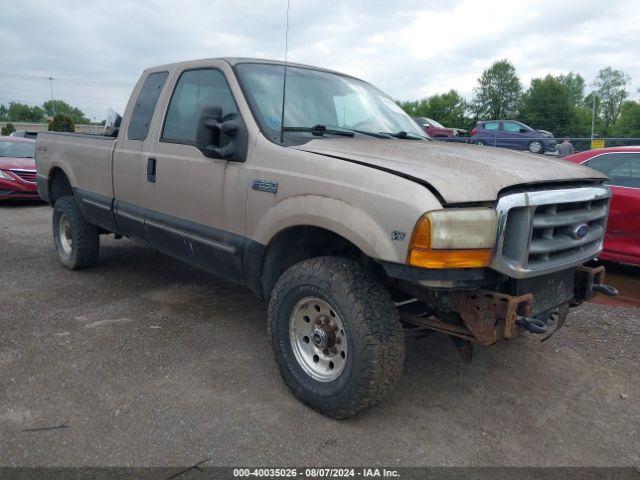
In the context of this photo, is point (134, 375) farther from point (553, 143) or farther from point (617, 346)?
point (553, 143)

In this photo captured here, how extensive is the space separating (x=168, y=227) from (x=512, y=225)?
2.56m

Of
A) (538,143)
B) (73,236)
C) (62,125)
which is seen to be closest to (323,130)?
(73,236)

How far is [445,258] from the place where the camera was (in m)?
2.46

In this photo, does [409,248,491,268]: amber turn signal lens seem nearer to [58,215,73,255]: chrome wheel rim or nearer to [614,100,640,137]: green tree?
[58,215,73,255]: chrome wheel rim

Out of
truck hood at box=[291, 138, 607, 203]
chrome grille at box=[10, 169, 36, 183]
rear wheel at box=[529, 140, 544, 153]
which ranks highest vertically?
rear wheel at box=[529, 140, 544, 153]

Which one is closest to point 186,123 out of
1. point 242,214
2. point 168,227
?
point 168,227

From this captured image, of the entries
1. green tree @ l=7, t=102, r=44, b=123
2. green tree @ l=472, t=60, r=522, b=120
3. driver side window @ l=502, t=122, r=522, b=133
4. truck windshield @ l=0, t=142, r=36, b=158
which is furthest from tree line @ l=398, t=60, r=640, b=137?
green tree @ l=7, t=102, r=44, b=123

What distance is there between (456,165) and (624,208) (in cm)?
375

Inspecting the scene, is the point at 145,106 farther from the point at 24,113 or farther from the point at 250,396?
the point at 24,113

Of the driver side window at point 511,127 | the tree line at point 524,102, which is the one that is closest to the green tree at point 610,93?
the tree line at point 524,102

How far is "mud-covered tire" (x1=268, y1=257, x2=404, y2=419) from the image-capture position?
269 centimetres

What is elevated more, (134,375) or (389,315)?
(389,315)

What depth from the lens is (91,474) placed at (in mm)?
2451

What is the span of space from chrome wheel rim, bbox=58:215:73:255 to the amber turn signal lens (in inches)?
182
